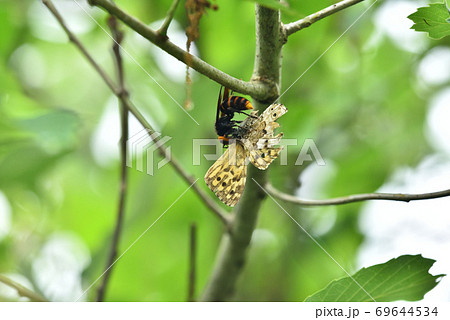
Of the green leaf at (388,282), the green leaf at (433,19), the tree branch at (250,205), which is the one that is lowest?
the green leaf at (388,282)

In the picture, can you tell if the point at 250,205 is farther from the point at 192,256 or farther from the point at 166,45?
the point at 166,45

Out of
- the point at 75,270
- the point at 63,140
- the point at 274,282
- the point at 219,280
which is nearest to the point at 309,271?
the point at 274,282

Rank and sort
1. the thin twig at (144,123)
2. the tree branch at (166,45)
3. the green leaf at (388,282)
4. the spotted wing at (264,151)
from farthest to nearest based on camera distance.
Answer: the thin twig at (144,123) < the green leaf at (388,282) < the spotted wing at (264,151) < the tree branch at (166,45)

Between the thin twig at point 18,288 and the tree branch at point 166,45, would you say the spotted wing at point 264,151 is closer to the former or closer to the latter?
the tree branch at point 166,45

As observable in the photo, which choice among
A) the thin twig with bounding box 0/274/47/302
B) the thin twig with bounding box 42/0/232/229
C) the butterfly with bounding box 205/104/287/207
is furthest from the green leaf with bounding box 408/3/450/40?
the thin twig with bounding box 0/274/47/302

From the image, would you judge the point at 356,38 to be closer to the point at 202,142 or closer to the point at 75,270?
the point at 202,142

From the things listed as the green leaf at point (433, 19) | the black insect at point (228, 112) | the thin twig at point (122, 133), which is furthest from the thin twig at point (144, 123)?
the green leaf at point (433, 19)
